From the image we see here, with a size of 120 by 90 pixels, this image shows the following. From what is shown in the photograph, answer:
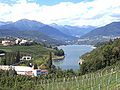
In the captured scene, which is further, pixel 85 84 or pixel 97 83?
pixel 85 84

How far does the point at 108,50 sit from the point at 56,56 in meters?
57.8

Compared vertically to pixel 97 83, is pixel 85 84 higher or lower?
lower

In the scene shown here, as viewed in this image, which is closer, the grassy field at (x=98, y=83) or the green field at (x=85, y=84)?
the grassy field at (x=98, y=83)

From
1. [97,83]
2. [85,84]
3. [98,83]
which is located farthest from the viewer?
[85,84]

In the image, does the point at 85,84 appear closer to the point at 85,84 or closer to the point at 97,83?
the point at 85,84

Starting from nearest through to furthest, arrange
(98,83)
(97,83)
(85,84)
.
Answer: (98,83), (97,83), (85,84)

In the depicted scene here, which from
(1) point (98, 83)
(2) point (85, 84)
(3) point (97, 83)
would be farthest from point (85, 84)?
(1) point (98, 83)

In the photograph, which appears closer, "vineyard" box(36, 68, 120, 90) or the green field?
"vineyard" box(36, 68, 120, 90)

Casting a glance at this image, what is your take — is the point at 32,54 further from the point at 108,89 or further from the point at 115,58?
the point at 108,89

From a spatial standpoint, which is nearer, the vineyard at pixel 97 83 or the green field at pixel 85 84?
the vineyard at pixel 97 83

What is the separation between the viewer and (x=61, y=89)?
22906mm

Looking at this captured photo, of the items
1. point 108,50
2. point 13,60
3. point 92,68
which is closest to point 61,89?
point 92,68

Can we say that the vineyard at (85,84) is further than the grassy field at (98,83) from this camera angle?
Yes

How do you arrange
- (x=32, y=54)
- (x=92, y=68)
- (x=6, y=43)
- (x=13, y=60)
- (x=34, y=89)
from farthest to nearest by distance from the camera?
1. (x=6, y=43)
2. (x=32, y=54)
3. (x=13, y=60)
4. (x=92, y=68)
5. (x=34, y=89)
